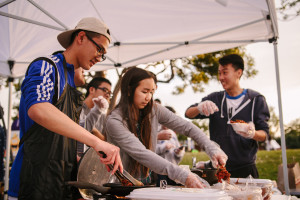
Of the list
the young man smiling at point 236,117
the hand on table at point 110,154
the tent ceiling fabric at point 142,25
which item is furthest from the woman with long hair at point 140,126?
the tent ceiling fabric at point 142,25

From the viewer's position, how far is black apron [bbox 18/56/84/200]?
4.38 feet

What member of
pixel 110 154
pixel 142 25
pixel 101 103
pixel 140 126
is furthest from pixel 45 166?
pixel 142 25

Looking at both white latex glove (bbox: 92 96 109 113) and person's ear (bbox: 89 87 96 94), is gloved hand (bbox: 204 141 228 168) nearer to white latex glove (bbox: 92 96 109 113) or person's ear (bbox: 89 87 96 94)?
white latex glove (bbox: 92 96 109 113)

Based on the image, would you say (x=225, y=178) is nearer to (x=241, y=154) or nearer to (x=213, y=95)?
(x=241, y=154)

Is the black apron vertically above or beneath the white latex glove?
beneath

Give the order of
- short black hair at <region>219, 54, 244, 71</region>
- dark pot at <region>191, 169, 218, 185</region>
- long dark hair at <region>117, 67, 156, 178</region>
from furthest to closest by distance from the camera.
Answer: short black hair at <region>219, 54, 244, 71</region> → long dark hair at <region>117, 67, 156, 178</region> → dark pot at <region>191, 169, 218, 185</region>

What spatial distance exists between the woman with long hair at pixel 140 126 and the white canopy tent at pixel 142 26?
4.20 feet

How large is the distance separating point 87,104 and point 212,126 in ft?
5.78

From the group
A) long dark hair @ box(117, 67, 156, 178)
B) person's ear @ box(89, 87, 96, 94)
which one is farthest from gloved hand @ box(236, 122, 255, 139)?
person's ear @ box(89, 87, 96, 94)

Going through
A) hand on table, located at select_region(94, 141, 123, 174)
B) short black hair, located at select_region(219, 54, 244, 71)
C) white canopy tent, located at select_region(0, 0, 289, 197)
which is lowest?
hand on table, located at select_region(94, 141, 123, 174)

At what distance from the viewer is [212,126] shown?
10.3 feet

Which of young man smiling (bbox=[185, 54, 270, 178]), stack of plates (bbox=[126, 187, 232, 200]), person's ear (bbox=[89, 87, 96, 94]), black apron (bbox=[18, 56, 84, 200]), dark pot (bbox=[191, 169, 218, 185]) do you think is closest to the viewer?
stack of plates (bbox=[126, 187, 232, 200])

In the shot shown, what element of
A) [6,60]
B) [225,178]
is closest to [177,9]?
[225,178]

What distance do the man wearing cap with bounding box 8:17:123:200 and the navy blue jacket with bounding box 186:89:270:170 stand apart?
1918 mm
